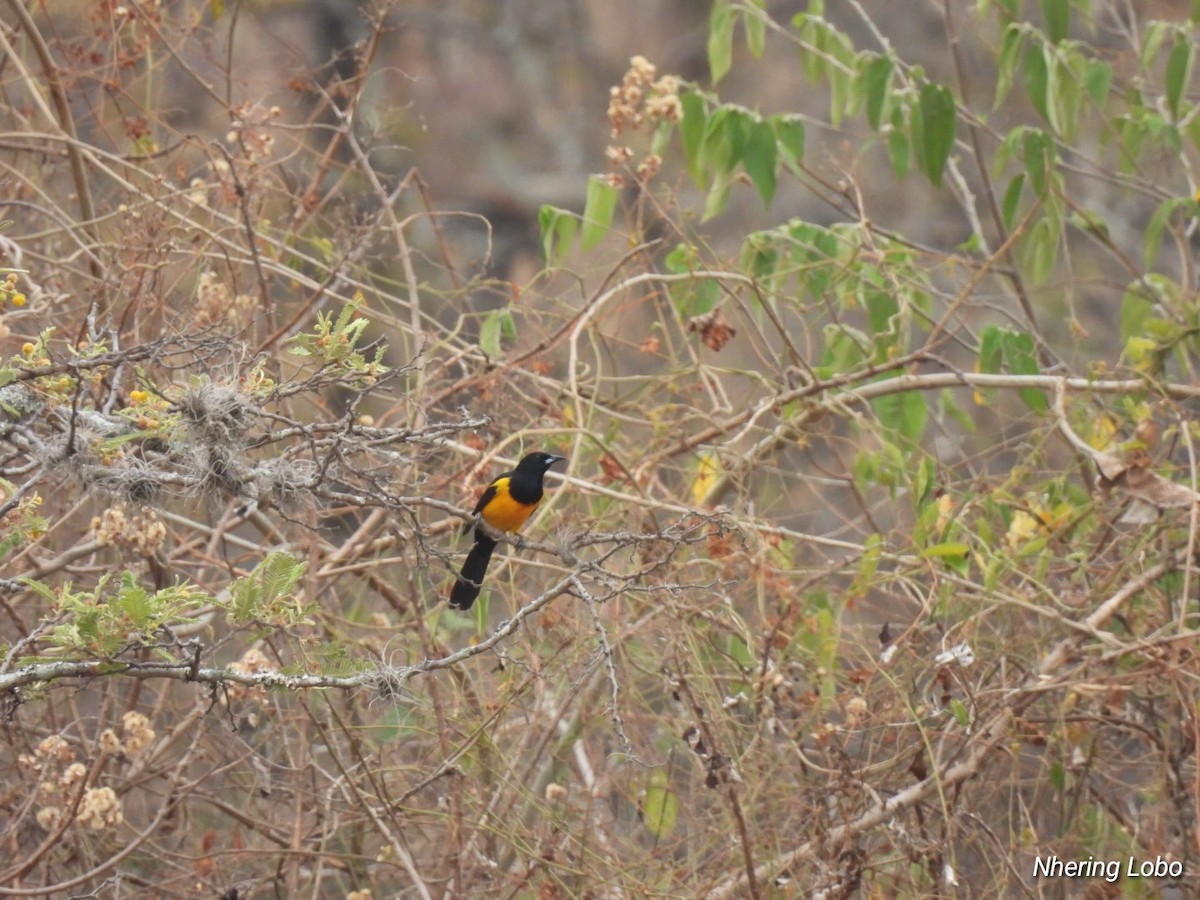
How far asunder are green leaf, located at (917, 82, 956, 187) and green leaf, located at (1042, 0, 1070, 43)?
391 millimetres

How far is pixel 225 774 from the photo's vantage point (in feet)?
14.4

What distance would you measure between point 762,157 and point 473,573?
1.51 meters

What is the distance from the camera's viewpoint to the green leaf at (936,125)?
4.48 meters

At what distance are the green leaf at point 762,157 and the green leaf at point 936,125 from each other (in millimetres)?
461

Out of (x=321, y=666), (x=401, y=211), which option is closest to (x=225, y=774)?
(x=321, y=666)

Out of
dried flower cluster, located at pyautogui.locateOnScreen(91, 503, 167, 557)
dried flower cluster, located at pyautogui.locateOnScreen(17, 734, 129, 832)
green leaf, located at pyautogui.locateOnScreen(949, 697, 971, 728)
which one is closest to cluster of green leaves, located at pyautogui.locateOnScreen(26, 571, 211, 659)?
dried flower cluster, located at pyautogui.locateOnScreen(91, 503, 167, 557)

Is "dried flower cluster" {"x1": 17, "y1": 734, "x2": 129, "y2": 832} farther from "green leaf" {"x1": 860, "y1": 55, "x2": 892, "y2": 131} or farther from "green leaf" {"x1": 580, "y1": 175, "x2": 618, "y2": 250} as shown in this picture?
"green leaf" {"x1": 860, "y1": 55, "x2": 892, "y2": 131}

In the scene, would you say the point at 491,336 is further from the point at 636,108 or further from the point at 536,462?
the point at 636,108

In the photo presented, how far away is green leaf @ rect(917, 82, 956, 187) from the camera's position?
448 centimetres

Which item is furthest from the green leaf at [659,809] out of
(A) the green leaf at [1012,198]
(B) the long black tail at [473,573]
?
(A) the green leaf at [1012,198]

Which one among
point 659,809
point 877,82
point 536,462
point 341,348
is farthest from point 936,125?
point 341,348

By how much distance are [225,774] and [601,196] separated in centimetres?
205

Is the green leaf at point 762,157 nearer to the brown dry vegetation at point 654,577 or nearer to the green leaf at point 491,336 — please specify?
the brown dry vegetation at point 654,577

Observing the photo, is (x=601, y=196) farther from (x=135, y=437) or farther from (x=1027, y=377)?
(x=135, y=437)
